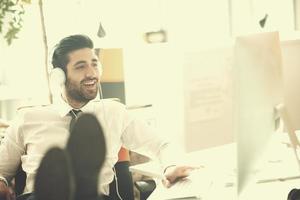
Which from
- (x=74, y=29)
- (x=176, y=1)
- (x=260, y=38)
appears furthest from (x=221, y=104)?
(x=176, y=1)

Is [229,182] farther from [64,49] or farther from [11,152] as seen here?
[11,152]

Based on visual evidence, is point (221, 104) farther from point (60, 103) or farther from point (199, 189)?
point (60, 103)

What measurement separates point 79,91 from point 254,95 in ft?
3.21

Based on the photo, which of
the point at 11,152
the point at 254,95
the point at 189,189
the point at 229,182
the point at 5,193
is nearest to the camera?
the point at 254,95

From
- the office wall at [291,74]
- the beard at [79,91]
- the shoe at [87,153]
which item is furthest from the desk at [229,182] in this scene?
the shoe at [87,153]

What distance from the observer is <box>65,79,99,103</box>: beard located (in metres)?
1.81

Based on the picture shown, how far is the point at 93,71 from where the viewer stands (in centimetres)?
183

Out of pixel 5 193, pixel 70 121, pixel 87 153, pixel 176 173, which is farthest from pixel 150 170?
pixel 87 153

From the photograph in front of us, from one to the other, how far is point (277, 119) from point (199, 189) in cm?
34

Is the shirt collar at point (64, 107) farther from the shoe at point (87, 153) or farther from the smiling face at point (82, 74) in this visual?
the shoe at point (87, 153)

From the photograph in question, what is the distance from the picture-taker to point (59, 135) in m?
1.92

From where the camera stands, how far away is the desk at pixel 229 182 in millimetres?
1358

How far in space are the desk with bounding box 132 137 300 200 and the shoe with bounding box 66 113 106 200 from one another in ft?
2.59

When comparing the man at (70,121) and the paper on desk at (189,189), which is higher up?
the man at (70,121)
